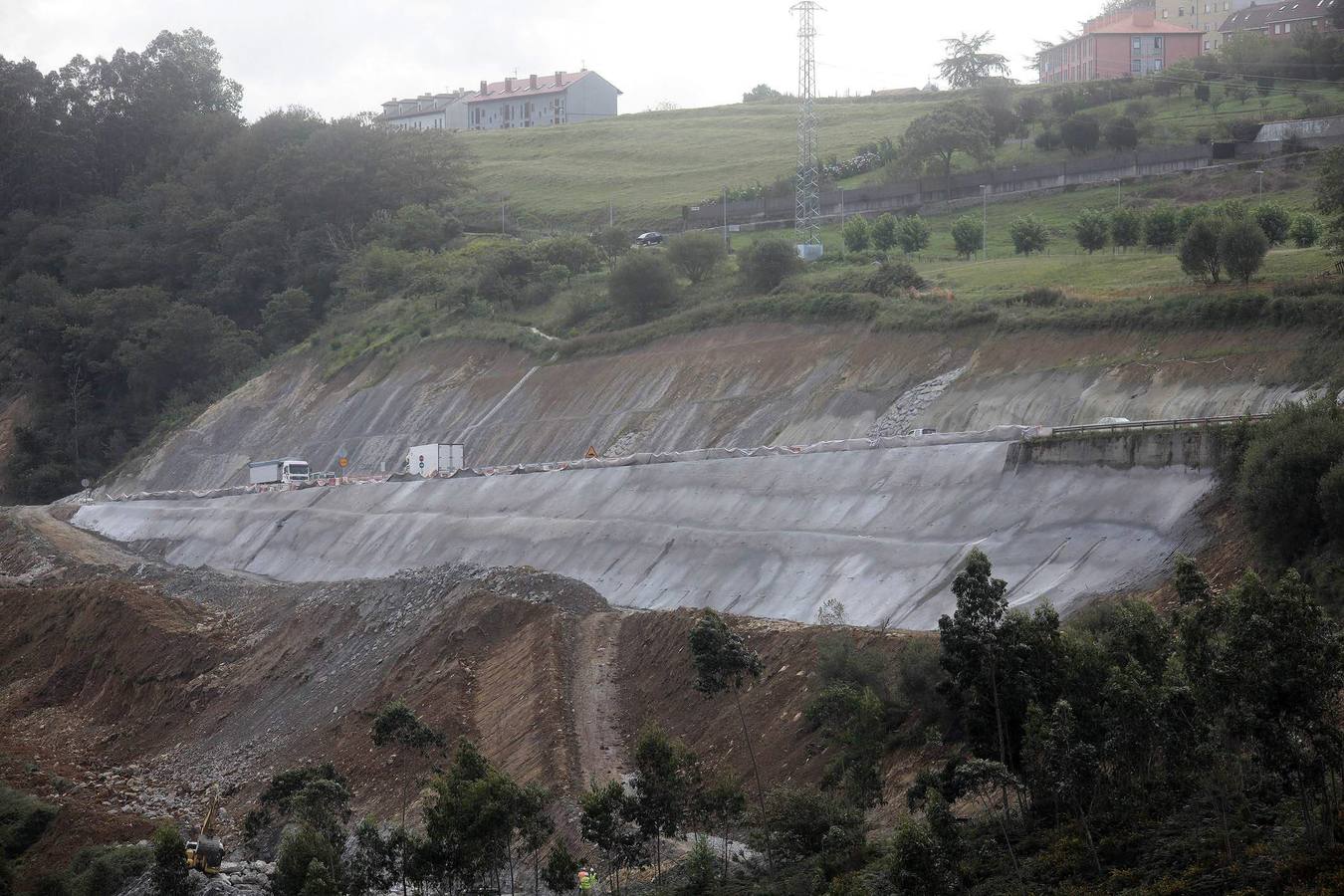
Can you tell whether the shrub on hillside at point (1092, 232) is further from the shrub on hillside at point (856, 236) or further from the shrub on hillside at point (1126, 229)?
the shrub on hillside at point (856, 236)

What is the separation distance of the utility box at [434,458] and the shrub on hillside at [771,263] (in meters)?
17.7

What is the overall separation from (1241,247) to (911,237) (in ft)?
103

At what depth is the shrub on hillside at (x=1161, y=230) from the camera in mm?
68375

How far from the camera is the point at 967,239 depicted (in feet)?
263

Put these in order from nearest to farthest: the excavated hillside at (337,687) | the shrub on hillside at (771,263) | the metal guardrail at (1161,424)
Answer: the excavated hillside at (337,687)
the metal guardrail at (1161,424)
the shrub on hillside at (771,263)

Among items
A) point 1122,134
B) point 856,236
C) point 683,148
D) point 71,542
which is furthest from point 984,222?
point 683,148

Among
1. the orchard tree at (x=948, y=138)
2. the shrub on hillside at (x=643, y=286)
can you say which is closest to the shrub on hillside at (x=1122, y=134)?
the orchard tree at (x=948, y=138)

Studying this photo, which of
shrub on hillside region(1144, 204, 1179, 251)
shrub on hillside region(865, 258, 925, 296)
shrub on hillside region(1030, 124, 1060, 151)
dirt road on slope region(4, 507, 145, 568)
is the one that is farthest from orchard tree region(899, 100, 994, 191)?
dirt road on slope region(4, 507, 145, 568)

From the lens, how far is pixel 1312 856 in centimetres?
2034

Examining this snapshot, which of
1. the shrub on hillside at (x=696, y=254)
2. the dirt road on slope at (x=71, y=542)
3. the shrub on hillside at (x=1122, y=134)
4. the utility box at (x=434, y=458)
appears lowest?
the dirt road on slope at (x=71, y=542)

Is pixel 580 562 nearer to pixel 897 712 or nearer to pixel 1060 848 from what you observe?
pixel 897 712

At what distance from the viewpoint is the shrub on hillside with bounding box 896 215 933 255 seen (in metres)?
83.7

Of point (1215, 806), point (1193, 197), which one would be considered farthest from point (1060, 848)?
point (1193, 197)

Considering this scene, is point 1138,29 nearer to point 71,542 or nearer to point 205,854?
point 71,542
